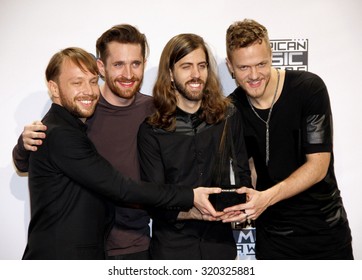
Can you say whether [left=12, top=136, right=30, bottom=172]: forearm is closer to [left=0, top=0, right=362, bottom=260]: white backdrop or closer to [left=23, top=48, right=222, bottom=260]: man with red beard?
[left=23, top=48, right=222, bottom=260]: man with red beard

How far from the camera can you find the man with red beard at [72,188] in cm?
199

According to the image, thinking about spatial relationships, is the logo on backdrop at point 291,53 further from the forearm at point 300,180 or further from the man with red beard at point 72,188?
the man with red beard at point 72,188

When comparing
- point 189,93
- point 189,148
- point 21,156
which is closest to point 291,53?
point 189,93

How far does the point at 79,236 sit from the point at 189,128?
810mm

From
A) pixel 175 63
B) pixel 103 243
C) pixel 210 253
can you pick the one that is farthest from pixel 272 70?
pixel 103 243

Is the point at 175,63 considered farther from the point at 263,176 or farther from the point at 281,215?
the point at 281,215

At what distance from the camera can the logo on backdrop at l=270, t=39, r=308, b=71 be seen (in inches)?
113

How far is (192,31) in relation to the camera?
2.89 metres

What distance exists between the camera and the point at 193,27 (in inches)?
114

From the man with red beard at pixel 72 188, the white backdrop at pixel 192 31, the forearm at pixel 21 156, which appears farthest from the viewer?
the white backdrop at pixel 192 31

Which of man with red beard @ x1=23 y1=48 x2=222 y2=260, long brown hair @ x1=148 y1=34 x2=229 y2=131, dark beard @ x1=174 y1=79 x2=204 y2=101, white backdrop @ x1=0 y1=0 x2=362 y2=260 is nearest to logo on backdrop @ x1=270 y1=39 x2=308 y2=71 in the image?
white backdrop @ x1=0 y1=0 x2=362 y2=260

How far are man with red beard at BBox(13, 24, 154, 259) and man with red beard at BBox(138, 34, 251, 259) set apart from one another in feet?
0.38

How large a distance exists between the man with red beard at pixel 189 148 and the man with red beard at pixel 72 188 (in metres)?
0.14

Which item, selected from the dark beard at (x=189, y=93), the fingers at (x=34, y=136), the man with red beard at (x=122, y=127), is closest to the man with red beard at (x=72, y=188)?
the fingers at (x=34, y=136)
